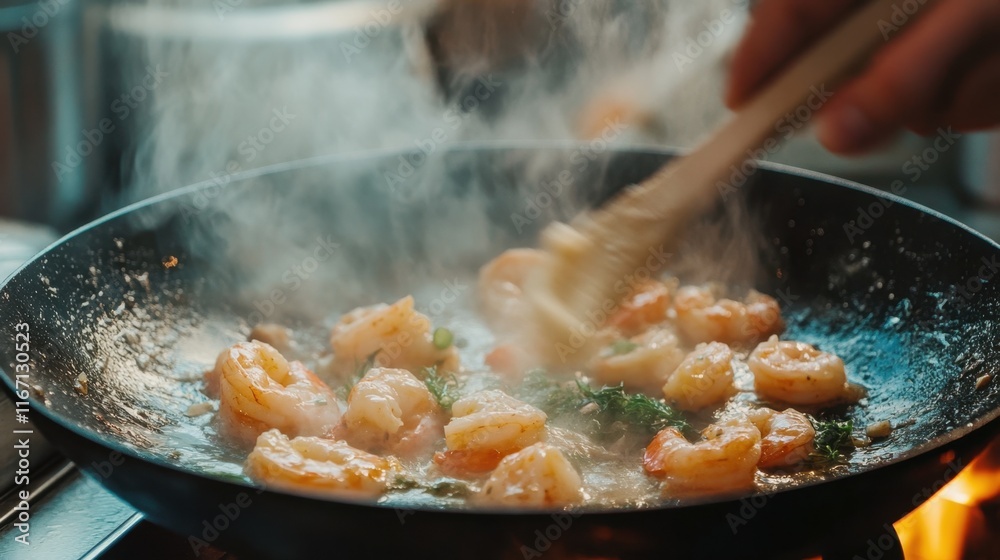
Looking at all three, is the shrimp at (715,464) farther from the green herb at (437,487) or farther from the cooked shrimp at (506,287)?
the cooked shrimp at (506,287)

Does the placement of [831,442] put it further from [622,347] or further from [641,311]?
[641,311]

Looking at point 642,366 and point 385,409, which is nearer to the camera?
point 385,409

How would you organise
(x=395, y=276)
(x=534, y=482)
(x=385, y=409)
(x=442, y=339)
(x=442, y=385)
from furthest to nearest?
1. (x=395, y=276)
2. (x=442, y=339)
3. (x=442, y=385)
4. (x=385, y=409)
5. (x=534, y=482)

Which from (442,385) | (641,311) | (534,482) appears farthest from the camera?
(641,311)

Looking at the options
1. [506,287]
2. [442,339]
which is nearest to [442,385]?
[442,339]

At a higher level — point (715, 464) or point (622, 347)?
point (622, 347)

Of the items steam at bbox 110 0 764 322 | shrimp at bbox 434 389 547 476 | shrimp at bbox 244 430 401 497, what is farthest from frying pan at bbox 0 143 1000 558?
steam at bbox 110 0 764 322

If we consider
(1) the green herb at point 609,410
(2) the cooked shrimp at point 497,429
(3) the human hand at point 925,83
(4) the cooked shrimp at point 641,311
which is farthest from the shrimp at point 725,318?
(2) the cooked shrimp at point 497,429
